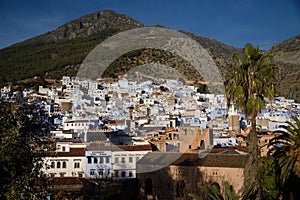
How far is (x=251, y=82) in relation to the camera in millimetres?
10047

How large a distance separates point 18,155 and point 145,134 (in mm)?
29734

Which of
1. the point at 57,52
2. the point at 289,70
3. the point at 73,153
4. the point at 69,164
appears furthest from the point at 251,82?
the point at 57,52

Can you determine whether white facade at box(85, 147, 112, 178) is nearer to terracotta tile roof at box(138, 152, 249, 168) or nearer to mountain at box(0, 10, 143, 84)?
terracotta tile roof at box(138, 152, 249, 168)

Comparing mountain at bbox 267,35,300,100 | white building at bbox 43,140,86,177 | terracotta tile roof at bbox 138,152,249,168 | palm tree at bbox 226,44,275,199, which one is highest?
mountain at bbox 267,35,300,100

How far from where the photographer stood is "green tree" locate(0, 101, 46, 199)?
324 inches

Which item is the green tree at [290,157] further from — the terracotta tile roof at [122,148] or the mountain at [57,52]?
the mountain at [57,52]

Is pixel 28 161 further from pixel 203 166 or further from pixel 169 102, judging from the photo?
pixel 169 102

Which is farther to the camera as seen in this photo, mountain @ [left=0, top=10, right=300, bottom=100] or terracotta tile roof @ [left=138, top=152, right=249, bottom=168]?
mountain @ [left=0, top=10, right=300, bottom=100]

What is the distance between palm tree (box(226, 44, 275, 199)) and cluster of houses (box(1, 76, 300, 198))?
450 millimetres

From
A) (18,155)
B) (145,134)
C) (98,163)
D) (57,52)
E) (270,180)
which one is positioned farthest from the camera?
(57,52)

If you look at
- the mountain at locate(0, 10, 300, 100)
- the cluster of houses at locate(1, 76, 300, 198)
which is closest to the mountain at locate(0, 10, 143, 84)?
the mountain at locate(0, 10, 300, 100)

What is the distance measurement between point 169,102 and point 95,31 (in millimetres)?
70912

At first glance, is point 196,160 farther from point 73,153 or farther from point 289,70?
point 289,70

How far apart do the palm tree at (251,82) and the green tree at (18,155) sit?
5.04m
